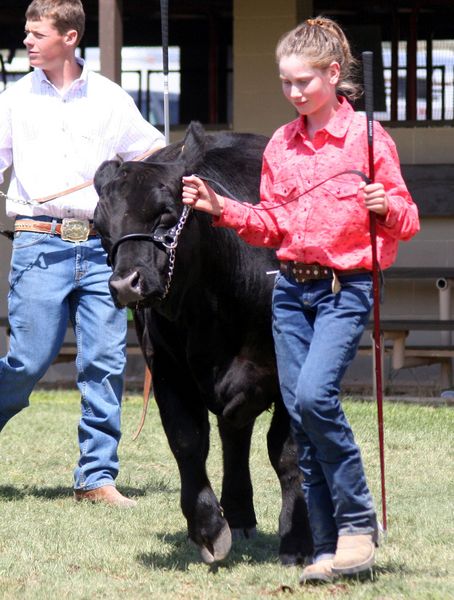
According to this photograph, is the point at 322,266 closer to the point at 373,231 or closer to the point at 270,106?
the point at 373,231

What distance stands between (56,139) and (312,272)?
224cm

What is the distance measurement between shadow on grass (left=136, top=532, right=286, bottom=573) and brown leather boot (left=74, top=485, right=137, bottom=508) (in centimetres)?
68

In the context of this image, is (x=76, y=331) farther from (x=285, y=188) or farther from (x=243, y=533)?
(x=285, y=188)

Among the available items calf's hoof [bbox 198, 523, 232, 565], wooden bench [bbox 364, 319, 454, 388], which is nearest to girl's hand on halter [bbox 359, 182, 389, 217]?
calf's hoof [bbox 198, 523, 232, 565]

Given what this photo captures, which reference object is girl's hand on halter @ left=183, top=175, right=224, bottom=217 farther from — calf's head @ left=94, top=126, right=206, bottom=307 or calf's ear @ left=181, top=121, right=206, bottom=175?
calf's ear @ left=181, top=121, right=206, bottom=175

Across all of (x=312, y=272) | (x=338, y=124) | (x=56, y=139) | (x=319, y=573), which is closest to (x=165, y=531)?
(x=319, y=573)

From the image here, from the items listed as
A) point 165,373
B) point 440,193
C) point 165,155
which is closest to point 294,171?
point 165,155

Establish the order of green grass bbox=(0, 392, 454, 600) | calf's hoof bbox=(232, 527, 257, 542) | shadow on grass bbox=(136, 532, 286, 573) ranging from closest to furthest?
green grass bbox=(0, 392, 454, 600), shadow on grass bbox=(136, 532, 286, 573), calf's hoof bbox=(232, 527, 257, 542)

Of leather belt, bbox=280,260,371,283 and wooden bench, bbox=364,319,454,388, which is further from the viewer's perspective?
wooden bench, bbox=364,319,454,388

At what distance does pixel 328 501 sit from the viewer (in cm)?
436

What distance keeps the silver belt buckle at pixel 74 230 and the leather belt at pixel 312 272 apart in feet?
6.44

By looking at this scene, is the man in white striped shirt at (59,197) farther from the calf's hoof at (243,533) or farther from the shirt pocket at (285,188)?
the shirt pocket at (285,188)

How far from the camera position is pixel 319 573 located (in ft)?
13.9

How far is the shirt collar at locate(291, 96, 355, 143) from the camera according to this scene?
429 cm
